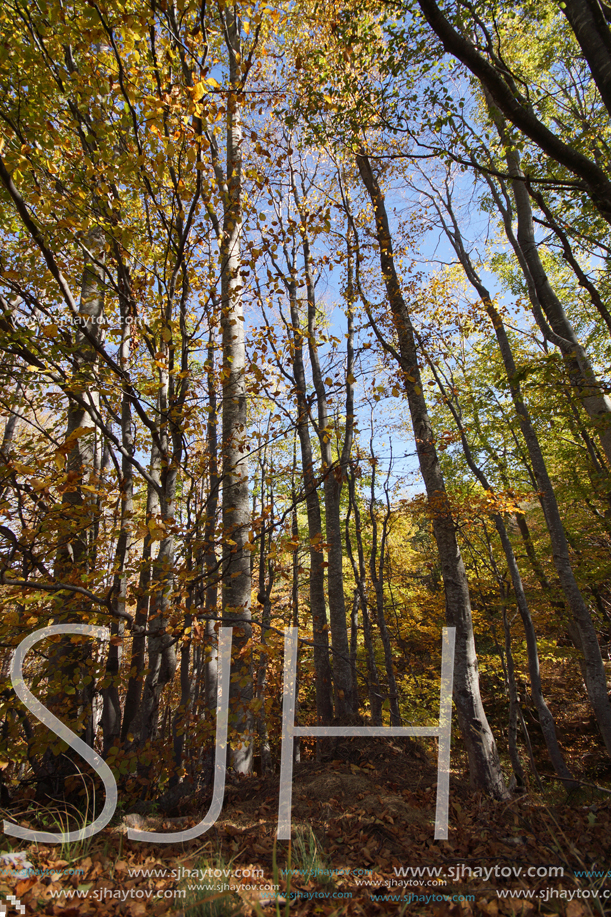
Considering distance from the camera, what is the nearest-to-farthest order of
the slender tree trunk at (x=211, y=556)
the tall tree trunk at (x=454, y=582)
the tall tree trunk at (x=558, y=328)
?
the slender tree trunk at (x=211, y=556), the tall tree trunk at (x=454, y=582), the tall tree trunk at (x=558, y=328)

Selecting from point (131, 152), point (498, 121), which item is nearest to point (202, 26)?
point (131, 152)

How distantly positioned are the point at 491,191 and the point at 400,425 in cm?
596

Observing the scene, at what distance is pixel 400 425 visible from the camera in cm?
1155

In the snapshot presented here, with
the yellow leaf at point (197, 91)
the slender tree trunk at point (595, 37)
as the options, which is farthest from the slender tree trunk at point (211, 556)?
the slender tree trunk at point (595, 37)

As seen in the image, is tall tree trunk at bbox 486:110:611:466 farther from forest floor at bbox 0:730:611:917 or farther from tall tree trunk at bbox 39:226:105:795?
tall tree trunk at bbox 39:226:105:795

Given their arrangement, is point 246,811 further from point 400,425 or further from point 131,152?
point 400,425

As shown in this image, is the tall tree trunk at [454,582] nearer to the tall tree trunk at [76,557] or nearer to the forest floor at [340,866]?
the forest floor at [340,866]

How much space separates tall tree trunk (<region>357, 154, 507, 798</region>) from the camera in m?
4.50

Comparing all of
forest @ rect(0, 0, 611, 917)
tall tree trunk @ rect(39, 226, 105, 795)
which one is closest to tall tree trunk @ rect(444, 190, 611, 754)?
forest @ rect(0, 0, 611, 917)

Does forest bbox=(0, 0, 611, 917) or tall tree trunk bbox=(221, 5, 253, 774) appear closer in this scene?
forest bbox=(0, 0, 611, 917)

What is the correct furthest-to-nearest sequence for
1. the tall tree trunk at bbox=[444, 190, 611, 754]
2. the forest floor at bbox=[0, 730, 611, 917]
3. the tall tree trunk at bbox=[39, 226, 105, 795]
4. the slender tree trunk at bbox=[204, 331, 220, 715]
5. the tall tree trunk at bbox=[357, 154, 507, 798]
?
the tall tree trunk at bbox=[444, 190, 611, 754] → the tall tree trunk at bbox=[357, 154, 507, 798] → the slender tree trunk at bbox=[204, 331, 220, 715] → the tall tree trunk at bbox=[39, 226, 105, 795] → the forest floor at bbox=[0, 730, 611, 917]

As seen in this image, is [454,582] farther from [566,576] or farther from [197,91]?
[197,91]

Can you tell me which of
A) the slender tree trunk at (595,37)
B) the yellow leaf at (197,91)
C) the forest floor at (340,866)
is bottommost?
the forest floor at (340,866)

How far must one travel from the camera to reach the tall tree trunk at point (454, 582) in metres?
4.50
